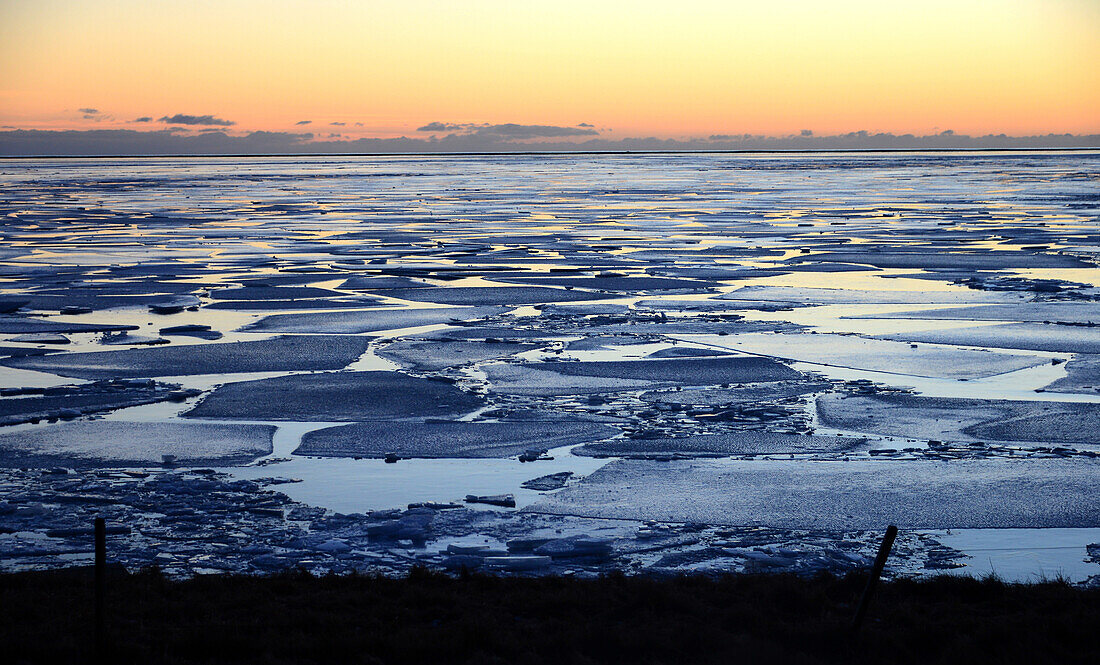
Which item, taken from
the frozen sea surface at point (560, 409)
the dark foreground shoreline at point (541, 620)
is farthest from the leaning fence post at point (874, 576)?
the frozen sea surface at point (560, 409)

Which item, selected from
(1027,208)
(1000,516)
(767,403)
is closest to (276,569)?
(1000,516)

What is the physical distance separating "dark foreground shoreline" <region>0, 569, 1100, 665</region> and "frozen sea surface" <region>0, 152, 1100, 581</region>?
15.4 inches

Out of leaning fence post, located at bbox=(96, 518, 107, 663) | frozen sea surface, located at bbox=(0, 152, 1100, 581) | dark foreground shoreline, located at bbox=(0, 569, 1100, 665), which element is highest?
leaning fence post, located at bbox=(96, 518, 107, 663)

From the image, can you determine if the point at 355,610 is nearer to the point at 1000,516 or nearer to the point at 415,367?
the point at 1000,516

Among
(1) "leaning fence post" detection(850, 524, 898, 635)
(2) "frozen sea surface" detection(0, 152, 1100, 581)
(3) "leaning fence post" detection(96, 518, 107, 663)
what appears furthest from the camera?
(2) "frozen sea surface" detection(0, 152, 1100, 581)

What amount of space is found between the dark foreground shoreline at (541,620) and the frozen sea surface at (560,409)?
Result: 39 cm

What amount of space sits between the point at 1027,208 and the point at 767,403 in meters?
29.7

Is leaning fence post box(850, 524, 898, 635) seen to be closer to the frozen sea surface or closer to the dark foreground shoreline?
the dark foreground shoreline

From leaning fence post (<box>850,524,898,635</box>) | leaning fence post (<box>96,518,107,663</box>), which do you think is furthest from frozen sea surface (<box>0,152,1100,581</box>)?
leaning fence post (<box>96,518,107,663</box>)

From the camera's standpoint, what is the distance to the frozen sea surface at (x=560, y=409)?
20.6ft

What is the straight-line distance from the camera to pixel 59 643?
468 cm

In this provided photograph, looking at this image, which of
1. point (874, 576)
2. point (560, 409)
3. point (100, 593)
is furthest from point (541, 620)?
point (560, 409)

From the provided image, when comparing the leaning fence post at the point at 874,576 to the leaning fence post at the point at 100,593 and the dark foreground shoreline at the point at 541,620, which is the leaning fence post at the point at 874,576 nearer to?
the dark foreground shoreline at the point at 541,620

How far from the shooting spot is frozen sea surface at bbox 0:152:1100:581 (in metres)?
6.28
